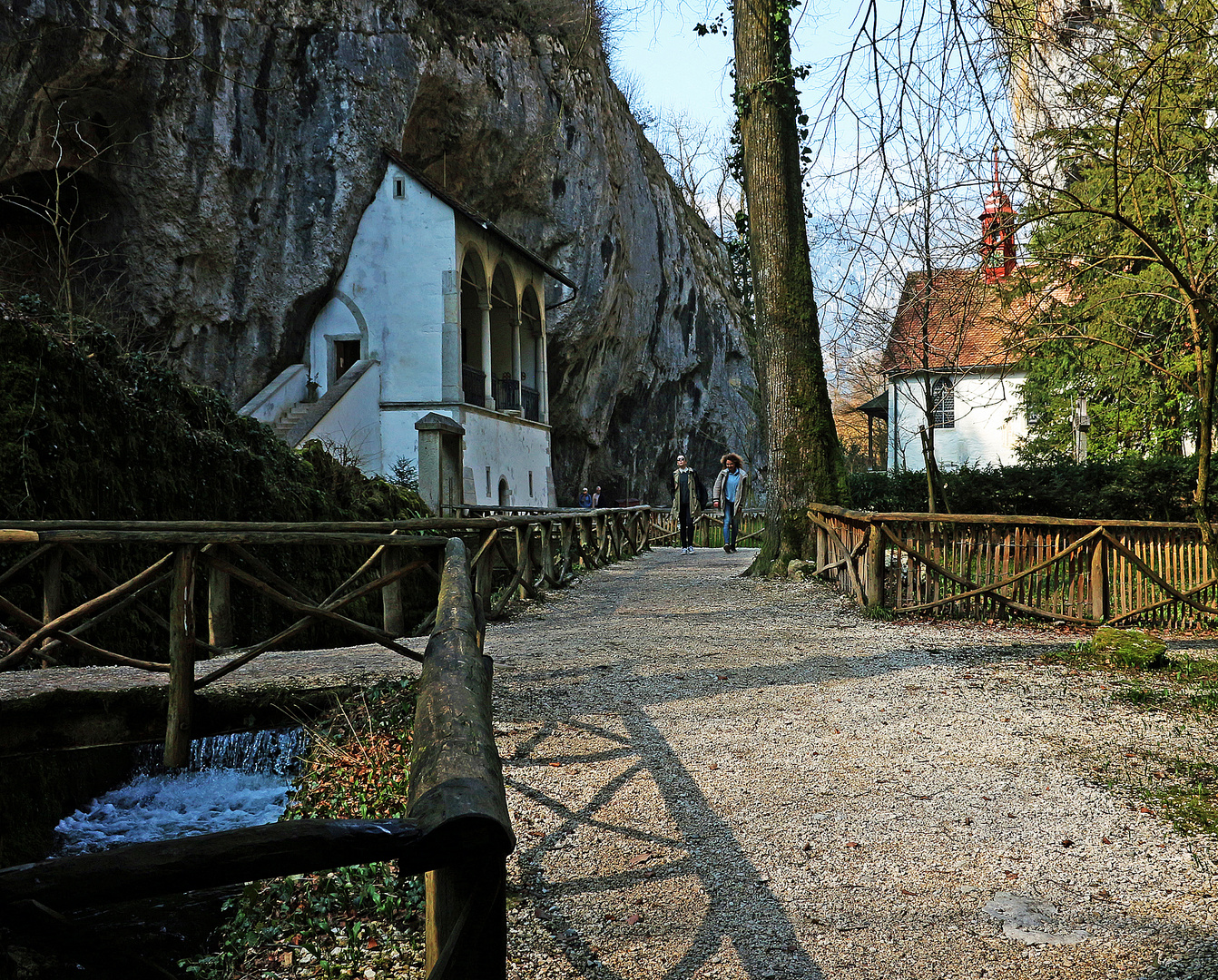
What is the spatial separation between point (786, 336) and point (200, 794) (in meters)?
9.56

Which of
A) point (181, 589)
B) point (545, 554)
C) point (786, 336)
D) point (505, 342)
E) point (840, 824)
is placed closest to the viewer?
point (840, 824)

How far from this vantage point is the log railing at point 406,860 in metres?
1.12

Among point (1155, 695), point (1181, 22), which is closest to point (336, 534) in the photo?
point (1155, 695)

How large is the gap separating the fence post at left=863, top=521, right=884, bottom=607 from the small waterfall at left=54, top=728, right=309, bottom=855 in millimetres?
5764

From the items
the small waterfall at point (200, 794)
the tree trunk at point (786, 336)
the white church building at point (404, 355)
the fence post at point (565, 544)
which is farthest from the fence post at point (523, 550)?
the white church building at point (404, 355)

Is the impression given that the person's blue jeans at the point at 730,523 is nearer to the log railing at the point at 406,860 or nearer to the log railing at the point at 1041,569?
the log railing at the point at 1041,569

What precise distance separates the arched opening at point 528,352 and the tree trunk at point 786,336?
16176 mm

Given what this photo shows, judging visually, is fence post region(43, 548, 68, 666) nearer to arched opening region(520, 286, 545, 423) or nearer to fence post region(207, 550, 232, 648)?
fence post region(207, 550, 232, 648)

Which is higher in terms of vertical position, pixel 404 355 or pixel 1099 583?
pixel 404 355

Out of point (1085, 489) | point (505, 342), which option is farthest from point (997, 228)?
point (505, 342)

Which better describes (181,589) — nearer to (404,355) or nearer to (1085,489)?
(1085,489)

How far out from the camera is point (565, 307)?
31.9 m

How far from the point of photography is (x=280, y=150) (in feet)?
72.3

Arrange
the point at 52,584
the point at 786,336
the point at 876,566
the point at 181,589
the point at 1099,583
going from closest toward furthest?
1. the point at 181,589
2. the point at 52,584
3. the point at 1099,583
4. the point at 876,566
5. the point at 786,336
